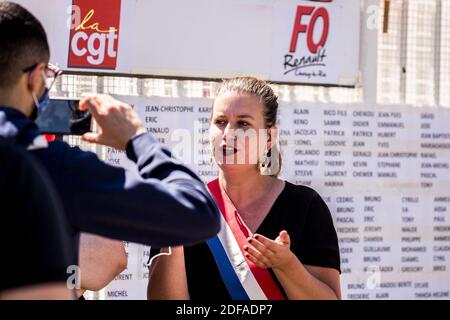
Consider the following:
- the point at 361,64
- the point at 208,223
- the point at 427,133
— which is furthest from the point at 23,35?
the point at 427,133

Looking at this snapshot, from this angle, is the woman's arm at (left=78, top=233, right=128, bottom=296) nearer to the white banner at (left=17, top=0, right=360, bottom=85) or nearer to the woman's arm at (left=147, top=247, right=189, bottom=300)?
the woman's arm at (left=147, top=247, right=189, bottom=300)

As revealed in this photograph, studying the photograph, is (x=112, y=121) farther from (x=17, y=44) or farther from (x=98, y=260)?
(x=98, y=260)

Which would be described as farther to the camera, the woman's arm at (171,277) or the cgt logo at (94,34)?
the cgt logo at (94,34)

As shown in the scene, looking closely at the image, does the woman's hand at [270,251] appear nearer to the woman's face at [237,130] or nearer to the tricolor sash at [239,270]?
the tricolor sash at [239,270]

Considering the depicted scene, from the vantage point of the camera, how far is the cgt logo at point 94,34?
3.45 meters

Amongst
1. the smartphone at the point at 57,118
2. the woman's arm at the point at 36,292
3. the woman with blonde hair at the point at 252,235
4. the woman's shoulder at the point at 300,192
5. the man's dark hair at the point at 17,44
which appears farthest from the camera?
the woman's shoulder at the point at 300,192

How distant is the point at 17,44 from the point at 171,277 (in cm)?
101

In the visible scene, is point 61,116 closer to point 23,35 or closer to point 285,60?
point 23,35

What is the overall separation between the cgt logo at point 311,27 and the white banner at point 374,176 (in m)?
0.32

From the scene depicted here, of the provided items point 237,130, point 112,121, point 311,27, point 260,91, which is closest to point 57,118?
point 112,121

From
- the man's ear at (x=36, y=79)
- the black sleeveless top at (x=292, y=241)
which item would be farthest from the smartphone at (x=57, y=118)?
the black sleeveless top at (x=292, y=241)

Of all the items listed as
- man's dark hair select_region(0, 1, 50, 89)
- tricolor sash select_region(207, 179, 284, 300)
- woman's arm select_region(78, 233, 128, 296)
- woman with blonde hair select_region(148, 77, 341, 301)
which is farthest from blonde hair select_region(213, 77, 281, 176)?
man's dark hair select_region(0, 1, 50, 89)

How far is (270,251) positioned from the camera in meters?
2.21

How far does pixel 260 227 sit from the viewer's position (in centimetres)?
246
